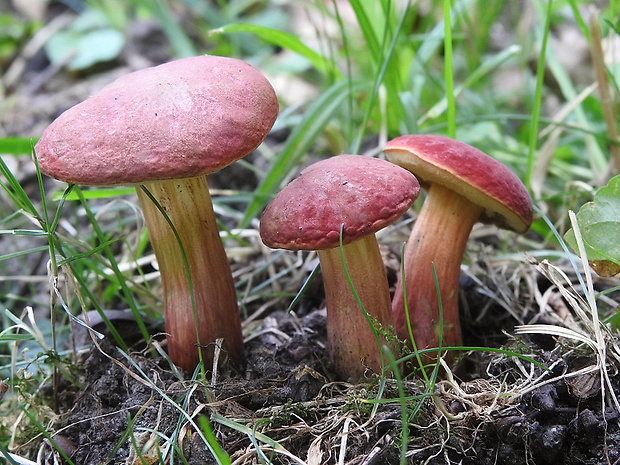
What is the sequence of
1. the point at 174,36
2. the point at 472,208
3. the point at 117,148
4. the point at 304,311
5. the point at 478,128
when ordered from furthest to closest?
the point at 174,36
the point at 478,128
the point at 304,311
the point at 472,208
the point at 117,148

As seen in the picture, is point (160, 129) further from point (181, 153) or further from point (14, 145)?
point (14, 145)

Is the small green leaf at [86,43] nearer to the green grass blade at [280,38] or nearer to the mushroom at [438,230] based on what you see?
the green grass blade at [280,38]

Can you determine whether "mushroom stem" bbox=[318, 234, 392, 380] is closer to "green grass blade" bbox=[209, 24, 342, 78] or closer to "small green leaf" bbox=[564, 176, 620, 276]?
"small green leaf" bbox=[564, 176, 620, 276]

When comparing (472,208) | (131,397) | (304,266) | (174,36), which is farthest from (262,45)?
(131,397)

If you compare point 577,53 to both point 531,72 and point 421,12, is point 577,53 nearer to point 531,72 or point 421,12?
point 531,72

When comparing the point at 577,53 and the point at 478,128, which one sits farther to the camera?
the point at 577,53

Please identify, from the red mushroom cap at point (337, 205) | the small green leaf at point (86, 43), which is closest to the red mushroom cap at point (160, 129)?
the red mushroom cap at point (337, 205)

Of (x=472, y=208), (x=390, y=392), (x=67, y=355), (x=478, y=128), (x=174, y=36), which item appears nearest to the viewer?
(x=390, y=392)

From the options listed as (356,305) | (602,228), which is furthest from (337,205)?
(602,228)
